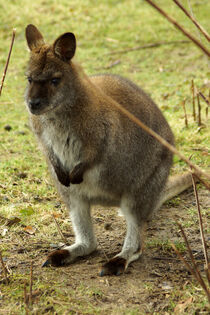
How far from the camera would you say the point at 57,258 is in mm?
3354

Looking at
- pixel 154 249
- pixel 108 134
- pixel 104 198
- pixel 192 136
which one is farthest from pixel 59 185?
pixel 192 136

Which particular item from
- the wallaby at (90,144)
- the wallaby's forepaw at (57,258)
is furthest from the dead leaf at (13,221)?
the wallaby's forepaw at (57,258)

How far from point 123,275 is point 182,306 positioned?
1.80 feet

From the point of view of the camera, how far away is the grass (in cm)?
296

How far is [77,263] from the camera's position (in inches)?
136

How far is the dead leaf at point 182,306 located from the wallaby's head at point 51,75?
134 cm

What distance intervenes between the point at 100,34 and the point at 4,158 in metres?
4.14

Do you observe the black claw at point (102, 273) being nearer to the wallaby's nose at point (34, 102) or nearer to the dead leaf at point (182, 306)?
the dead leaf at point (182, 306)

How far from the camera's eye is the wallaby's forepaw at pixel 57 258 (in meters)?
3.33

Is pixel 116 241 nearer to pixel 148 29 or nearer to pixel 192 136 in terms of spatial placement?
pixel 192 136

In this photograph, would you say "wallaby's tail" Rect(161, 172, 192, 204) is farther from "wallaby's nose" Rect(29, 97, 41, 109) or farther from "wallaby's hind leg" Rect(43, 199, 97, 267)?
"wallaby's nose" Rect(29, 97, 41, 109)

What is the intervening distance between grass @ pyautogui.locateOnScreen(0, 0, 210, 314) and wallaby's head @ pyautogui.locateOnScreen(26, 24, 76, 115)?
192 millimetres

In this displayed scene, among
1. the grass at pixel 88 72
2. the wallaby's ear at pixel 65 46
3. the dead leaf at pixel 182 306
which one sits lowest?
the grass at pixel 88 72

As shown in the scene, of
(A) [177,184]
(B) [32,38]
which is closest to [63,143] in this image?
(B) [32,38]
